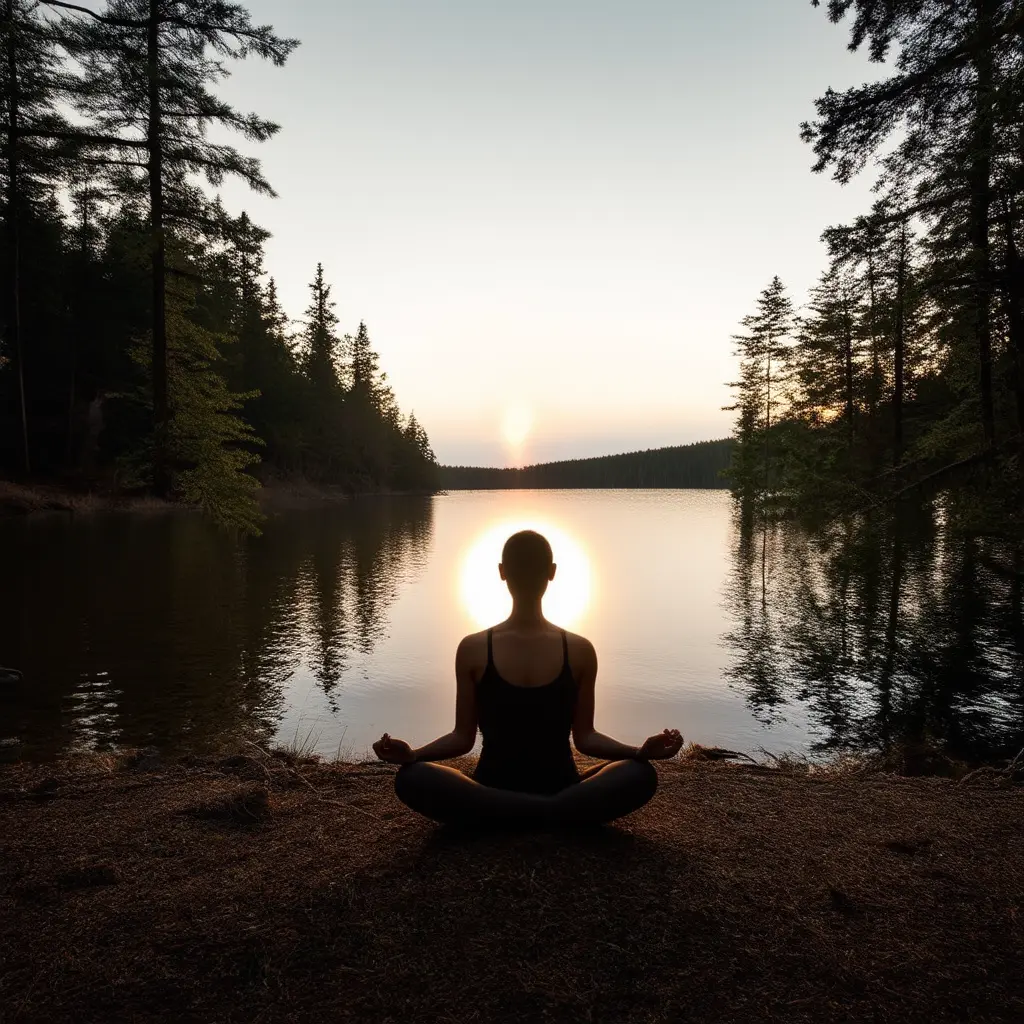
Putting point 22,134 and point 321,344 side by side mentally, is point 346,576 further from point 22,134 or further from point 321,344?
point 321,344

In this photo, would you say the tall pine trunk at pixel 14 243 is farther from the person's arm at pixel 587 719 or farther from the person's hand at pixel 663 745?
the person's hand at pixel 663 745

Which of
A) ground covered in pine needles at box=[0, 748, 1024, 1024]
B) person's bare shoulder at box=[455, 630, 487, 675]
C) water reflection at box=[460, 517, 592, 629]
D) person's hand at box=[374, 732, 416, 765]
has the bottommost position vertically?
water reflection at box=[460, 517, 592, 629]

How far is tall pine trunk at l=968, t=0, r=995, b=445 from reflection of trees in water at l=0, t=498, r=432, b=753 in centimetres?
1405

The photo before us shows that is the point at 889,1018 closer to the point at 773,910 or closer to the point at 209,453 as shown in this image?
the point at 773,910

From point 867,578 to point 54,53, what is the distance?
1355 inches

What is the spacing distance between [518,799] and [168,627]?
15.9 m

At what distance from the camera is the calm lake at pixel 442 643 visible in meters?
11.4

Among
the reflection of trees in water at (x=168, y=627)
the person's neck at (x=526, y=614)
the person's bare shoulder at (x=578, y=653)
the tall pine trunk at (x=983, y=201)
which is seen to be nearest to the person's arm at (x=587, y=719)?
the person's bare shoulder at (x=578, y=653)

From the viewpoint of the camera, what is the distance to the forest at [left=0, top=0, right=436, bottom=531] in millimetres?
13641

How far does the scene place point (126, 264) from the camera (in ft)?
46.8

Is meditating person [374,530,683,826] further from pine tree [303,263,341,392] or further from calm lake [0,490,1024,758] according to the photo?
pine tree [303,263,341,392]

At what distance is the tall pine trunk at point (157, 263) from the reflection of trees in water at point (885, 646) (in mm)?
13505

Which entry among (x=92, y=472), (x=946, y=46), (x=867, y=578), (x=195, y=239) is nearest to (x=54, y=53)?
(x=195, y=239)

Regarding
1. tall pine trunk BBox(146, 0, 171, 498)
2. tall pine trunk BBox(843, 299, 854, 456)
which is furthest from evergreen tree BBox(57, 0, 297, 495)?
tall pine trunk BBox(843, 299, 854, 456)
